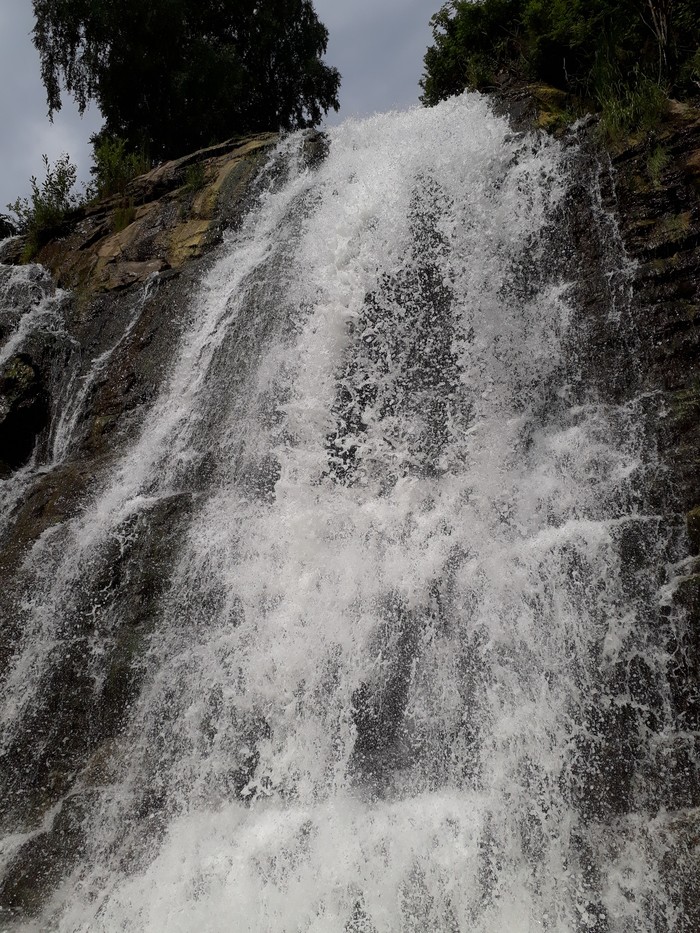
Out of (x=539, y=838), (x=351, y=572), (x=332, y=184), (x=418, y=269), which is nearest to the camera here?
(x=539, y=838)

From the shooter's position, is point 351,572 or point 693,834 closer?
point 693,834

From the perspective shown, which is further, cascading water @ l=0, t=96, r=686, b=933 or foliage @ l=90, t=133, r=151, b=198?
foliage @ l=90, t=133, r=151, b=198

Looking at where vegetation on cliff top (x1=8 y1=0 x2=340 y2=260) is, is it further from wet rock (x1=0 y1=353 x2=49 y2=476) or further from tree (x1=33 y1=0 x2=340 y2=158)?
wet rock (x1=0 y1=353 x2=49 y2=476)

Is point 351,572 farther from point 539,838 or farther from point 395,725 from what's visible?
point 539,838

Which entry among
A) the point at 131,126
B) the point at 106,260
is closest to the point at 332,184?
the point at 106,260

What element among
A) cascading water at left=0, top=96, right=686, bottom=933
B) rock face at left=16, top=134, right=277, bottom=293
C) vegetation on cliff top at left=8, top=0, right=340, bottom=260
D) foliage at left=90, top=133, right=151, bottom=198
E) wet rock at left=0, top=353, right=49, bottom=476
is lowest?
cascading water at left=0, top=96, right=686, bottom=933

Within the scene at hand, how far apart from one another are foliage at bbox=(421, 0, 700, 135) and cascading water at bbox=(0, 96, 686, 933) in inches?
41.3

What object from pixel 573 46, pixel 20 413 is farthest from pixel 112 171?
pixel 573 46

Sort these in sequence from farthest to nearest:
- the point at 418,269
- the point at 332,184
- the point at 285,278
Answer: the point at 332,184, the point at 285,278, the point at 418,269

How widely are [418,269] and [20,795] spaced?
5.32m

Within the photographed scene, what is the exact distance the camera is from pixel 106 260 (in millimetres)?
8797

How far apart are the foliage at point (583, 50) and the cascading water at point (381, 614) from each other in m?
1.05

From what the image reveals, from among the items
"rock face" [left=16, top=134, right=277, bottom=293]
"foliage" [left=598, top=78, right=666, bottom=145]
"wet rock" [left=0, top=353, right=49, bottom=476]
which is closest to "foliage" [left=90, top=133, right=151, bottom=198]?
"rock face" [left=16, top=134, right=277, bottom=293]

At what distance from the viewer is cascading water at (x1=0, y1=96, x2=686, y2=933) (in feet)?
12.2
